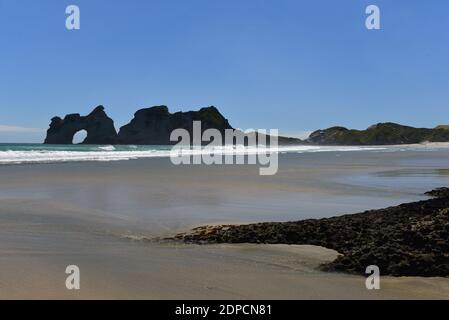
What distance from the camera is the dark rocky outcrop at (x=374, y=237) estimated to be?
559cm

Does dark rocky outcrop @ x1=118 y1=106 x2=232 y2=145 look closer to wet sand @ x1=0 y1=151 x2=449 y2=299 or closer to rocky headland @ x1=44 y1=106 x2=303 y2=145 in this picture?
rocky headland @ x1=44 y1=106 x2=303 y2=145

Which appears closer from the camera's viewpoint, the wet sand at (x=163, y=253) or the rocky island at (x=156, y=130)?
the wet sand at (x=163, y=253)

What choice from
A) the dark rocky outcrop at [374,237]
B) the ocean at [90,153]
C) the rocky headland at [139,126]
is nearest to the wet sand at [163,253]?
the dark rocky outcrop at [374,237]

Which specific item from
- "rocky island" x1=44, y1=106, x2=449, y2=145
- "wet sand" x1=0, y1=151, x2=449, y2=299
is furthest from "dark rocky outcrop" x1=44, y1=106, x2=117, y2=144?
"wet sand" x1=0, y1=151, x2=449, y2=299

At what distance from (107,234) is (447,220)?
202 inches

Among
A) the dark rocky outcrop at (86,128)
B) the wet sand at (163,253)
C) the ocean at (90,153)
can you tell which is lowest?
the wet sand at (163,253)

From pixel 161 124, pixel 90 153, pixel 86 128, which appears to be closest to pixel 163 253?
pixel 90 153

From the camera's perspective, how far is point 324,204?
37.9ft

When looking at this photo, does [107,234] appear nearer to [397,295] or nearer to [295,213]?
[295,213]

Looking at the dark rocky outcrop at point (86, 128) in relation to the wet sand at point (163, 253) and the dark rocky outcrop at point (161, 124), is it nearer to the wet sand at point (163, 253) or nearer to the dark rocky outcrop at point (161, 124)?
the dark rocky outcrop at point (161, 124)

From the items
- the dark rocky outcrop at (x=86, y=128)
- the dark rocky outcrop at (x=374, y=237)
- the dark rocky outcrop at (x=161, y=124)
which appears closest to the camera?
the dark rocky outcrop at (x=374, y=237)

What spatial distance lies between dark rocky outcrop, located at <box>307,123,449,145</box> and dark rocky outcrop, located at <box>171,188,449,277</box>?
15809cm

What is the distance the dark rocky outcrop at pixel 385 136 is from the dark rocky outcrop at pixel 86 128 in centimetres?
7458
